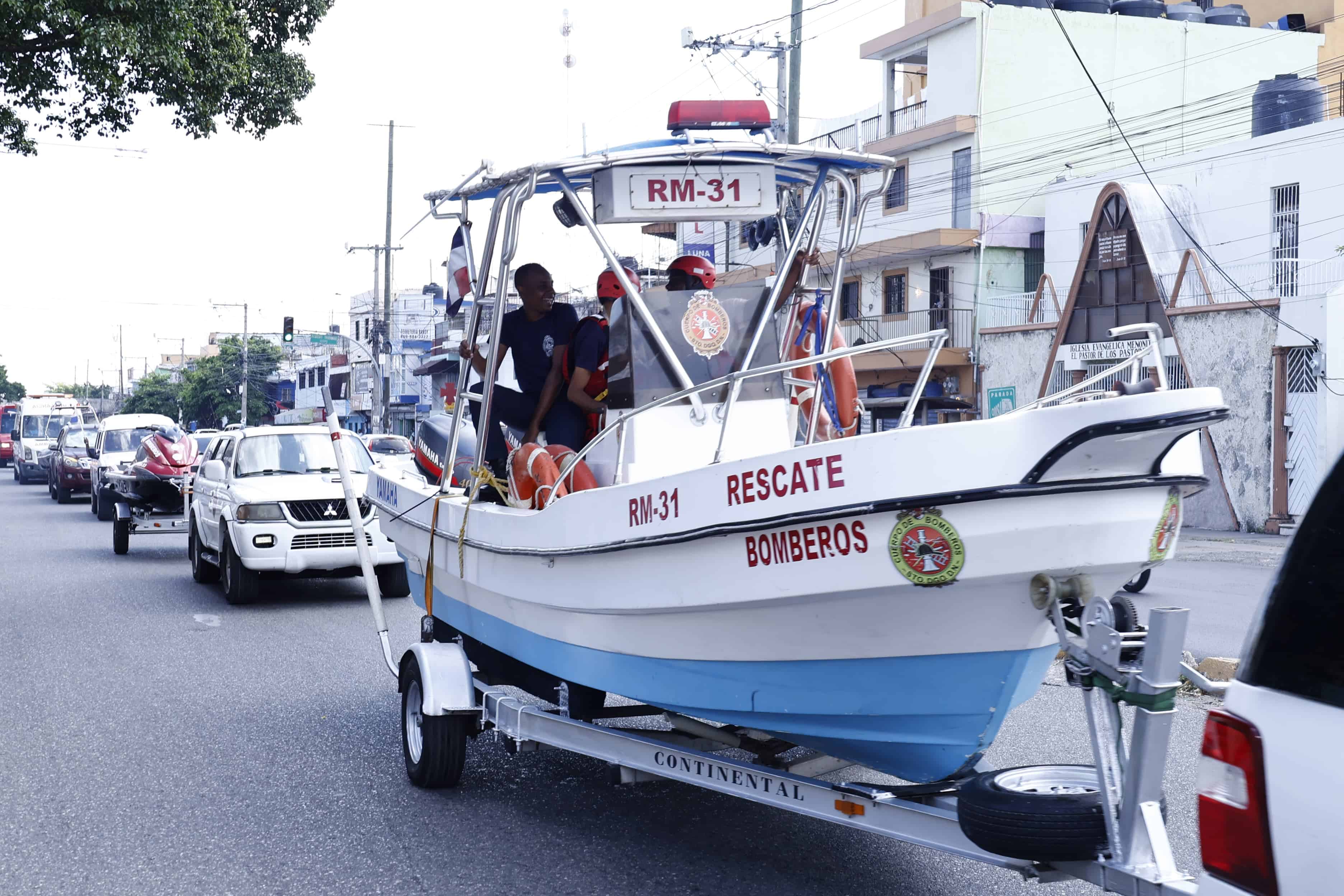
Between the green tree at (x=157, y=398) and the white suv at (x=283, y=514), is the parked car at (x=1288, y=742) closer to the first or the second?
the white suv at (x=283, y=514)

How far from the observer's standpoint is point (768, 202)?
220 inches

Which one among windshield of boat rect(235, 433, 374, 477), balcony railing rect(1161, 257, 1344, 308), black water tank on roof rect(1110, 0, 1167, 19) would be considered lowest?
windshield of boat rect(235, 433, 374, 477)

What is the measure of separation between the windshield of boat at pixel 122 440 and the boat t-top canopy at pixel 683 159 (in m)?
21.9

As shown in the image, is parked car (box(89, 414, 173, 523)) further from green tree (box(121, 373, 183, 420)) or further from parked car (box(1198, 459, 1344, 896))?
green tree (box(121, 373, 183, 420))

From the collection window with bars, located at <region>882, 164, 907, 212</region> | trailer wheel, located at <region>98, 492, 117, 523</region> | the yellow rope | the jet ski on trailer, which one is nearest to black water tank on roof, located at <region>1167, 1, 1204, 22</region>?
window with bars, located at <region>882, 164, 907, 212</region>

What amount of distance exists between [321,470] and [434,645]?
7.76m

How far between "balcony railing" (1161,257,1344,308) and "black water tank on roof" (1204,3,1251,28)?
13019 mm

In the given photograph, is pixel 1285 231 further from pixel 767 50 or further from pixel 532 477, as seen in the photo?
pixel 532 477

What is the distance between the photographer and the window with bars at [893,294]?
34719 millimetres

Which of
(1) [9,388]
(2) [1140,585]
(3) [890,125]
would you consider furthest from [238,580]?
(1) [9,388]

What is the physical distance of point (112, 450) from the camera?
1007 inches

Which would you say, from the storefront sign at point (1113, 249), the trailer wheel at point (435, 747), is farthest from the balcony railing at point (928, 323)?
the trailer wheel at point (435, 747)

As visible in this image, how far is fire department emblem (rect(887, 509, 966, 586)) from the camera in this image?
366cm

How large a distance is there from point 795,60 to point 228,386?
69.0 meters
